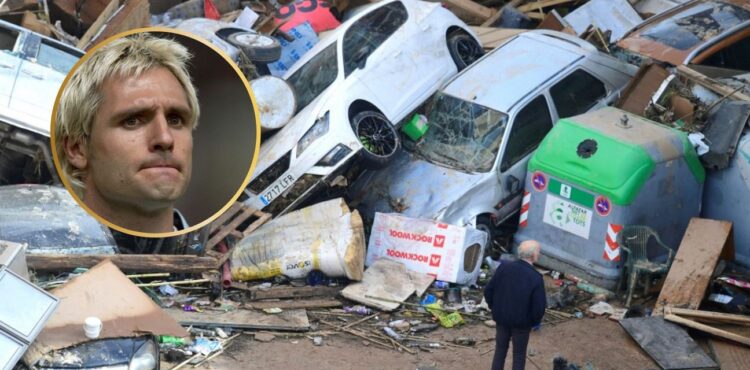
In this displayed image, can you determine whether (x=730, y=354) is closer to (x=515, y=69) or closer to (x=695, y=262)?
(x=695, y=262)

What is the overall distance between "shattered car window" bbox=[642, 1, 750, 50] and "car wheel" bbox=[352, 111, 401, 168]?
3.89 m

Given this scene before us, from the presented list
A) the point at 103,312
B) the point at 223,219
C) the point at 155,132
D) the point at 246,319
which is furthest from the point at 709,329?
the point at 155,132

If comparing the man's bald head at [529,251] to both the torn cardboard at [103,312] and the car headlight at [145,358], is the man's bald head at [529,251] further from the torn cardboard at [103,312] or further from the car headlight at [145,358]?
the torn cardboard at [103,312]

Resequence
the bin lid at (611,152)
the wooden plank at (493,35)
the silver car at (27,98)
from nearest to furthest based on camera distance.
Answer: the bin lid at (611,152) → the silver car at (27,98) → the wooden plank at (493,35)

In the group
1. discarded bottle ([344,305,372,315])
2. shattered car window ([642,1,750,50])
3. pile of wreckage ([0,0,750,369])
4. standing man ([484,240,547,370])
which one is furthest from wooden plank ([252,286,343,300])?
shattered car window ([642,1,750,50])

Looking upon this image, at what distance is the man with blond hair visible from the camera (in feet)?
4.64

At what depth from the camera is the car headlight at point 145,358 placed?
7.07m

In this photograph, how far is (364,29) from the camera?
1280 cm

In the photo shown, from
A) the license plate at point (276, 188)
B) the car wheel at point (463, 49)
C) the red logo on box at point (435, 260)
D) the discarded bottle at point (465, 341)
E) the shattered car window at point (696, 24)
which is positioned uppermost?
the shattered car window at point (696, 24)

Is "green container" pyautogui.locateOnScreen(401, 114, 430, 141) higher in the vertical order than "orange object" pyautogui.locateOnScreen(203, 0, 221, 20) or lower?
lower

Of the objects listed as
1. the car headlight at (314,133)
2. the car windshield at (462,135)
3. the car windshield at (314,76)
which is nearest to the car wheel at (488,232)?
the car windshield at (462,135)

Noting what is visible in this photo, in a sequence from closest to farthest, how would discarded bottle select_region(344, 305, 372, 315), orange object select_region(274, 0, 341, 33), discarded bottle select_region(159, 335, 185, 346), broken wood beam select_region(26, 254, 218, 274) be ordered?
discarded bottle select_region(159, 335, 185, 346) → broken wood beam select_region(26, 254, 218, 274) → discarded bottle select_region(344, 305, 372, 315) → orange object select_region(274, 0, 341, 33)

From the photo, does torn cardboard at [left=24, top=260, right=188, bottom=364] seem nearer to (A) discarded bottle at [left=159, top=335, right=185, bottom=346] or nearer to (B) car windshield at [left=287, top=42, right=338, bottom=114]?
(A) discarded bottle at [left=159, top=335, right=185, bottom=346]

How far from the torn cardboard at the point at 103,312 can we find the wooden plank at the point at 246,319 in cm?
74
